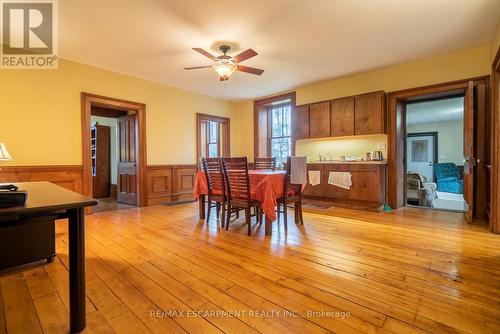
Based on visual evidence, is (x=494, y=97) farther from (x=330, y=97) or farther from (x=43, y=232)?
(x=43, y=232)

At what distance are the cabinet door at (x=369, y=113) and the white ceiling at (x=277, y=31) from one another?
1.80 feet

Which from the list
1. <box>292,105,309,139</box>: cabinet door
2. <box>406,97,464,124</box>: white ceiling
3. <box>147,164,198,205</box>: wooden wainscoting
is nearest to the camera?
<box>147,164,198,205</box>: wooden wainscoting

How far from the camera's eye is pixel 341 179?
4.62 meters

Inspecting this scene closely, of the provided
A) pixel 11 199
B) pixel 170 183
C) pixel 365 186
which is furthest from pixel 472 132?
pixel 170 183

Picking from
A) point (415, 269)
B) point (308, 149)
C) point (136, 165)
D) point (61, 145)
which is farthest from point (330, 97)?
point (61, 145)

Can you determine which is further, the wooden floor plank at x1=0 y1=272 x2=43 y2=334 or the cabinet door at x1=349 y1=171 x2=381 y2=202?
the cabinet door at x1=349 y1=171 x2=381 y2=202

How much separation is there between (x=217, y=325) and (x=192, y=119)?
512 cm

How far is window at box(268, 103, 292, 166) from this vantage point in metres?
6.30

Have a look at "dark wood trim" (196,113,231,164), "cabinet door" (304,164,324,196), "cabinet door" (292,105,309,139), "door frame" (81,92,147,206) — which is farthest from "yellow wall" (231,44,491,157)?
"door frame" (81,92,147,206)

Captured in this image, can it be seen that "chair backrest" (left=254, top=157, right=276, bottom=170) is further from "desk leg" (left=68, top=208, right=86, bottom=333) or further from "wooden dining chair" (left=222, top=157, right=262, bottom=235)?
"desk leg" (left=68, top=208, right=86, bottom=333)

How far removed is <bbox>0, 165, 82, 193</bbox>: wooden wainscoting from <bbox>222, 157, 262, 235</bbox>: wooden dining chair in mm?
2755

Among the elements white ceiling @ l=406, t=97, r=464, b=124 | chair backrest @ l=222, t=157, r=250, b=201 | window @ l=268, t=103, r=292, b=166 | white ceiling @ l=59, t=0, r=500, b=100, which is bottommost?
chair backrest @ l=222, t=157, r=250, b=201

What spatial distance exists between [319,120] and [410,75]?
5.61 feet

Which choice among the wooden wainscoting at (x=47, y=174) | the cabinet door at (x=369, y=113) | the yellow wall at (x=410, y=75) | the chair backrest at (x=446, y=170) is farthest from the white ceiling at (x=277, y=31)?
the chair backrest at (x=446, y=170)
